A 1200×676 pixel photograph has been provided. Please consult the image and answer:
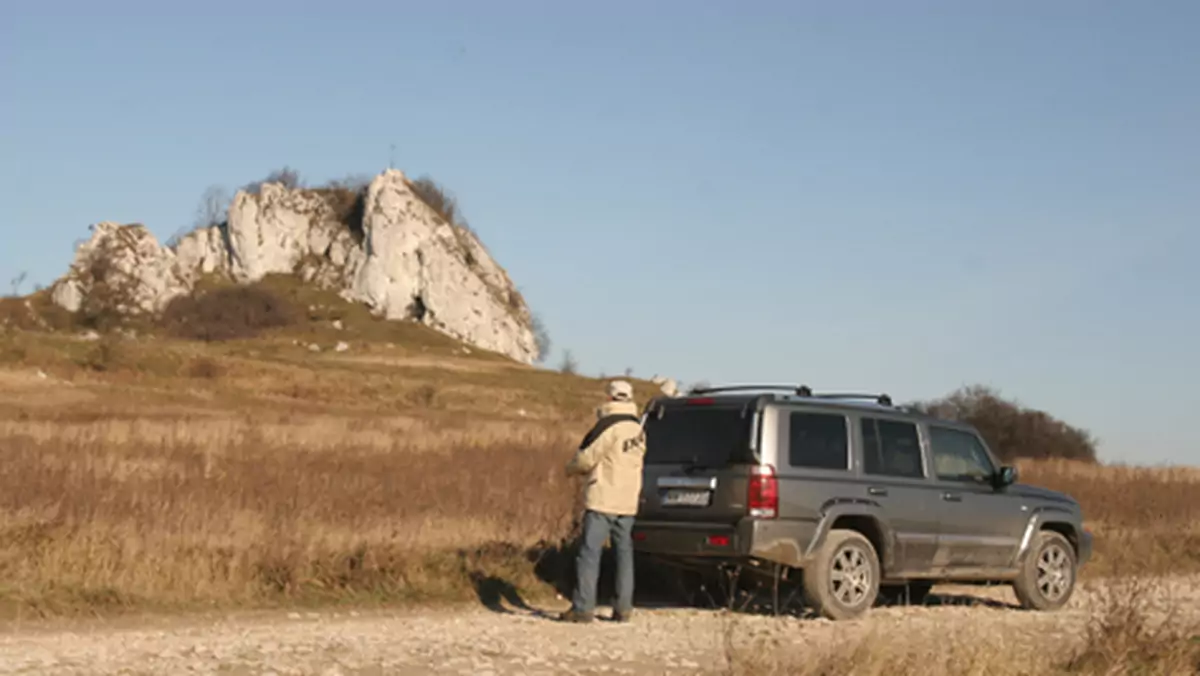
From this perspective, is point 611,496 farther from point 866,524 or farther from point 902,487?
point 902,487

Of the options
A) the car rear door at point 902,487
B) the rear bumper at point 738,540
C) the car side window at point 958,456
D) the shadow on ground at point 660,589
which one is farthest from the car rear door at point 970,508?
the rear bumper at point 738,540

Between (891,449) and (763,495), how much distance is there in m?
1.95

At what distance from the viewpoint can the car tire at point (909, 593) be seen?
15156mm

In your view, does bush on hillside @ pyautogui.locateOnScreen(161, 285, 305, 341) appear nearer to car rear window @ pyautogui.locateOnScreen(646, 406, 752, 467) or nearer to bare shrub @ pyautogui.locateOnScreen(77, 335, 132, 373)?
bare shrub @ pyautogui.locateOnScreen(77, 335, 132, 373)

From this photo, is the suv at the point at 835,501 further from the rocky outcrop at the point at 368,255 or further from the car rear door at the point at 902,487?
the rocky outcrop at the point at 368,255

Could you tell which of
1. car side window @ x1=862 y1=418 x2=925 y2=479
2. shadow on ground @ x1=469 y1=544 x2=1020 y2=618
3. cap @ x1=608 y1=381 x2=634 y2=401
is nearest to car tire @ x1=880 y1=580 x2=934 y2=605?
shadow on ground @ x1=469 y1=544 x2=1020 y2=618

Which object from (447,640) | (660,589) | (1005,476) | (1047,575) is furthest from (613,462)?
(1047,575)

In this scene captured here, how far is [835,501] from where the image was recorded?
13094 mm

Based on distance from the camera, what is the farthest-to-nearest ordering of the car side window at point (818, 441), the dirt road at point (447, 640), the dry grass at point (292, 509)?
1. the car side window at point (818, 441)
2. the dry grass at point (292, 509)
3. the dirt road at point (447, 640)

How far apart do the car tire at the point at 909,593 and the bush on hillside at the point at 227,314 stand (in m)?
113

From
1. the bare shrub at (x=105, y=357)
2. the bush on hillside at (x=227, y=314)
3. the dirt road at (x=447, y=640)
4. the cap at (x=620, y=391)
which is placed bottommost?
the dirt road at (x=447, y=640)

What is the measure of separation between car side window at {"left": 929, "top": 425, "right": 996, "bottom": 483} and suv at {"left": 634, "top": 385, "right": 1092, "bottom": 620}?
15 millimetres

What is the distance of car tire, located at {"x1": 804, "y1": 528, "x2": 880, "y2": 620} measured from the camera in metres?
12.8

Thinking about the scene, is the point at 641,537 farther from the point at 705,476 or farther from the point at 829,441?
the point at 829,441
